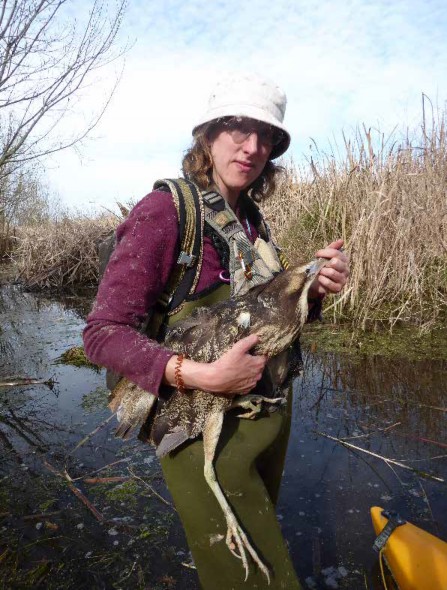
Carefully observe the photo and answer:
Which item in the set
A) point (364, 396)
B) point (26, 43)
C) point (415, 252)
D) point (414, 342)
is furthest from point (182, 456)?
point (26, 43)

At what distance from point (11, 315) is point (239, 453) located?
815 centimetres

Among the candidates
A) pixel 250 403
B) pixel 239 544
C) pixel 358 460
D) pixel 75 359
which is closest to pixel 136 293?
pixel 250 403

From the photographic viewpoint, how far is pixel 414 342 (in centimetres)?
530

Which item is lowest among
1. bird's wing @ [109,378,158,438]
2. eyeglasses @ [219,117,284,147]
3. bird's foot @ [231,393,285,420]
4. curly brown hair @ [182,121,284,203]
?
bird's wing @ [109,378,158,438]

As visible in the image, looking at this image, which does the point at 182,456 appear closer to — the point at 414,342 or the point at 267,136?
the point at 267,136

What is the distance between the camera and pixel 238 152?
78.0 inches

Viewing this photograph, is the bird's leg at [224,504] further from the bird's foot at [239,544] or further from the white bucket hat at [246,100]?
the white bucket hat at [246,100]

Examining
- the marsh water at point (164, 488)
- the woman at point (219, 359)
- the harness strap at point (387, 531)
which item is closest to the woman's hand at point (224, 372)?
the woman at point (219, 359)

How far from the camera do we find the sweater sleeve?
1.56m

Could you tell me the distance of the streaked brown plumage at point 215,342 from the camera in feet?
5.60

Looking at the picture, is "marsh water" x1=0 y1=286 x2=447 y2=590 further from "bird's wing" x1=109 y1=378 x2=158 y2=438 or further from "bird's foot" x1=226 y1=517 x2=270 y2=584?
"bird's wing" x1=109 y1=378 x2=158 y2=438

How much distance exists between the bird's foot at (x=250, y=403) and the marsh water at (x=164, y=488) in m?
0.61

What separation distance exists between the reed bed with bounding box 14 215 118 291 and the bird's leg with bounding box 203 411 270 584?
387 inches

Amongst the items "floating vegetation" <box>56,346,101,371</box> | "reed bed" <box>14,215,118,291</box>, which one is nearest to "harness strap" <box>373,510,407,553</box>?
"floating vegetation" <box>56,346,101,371</box>
